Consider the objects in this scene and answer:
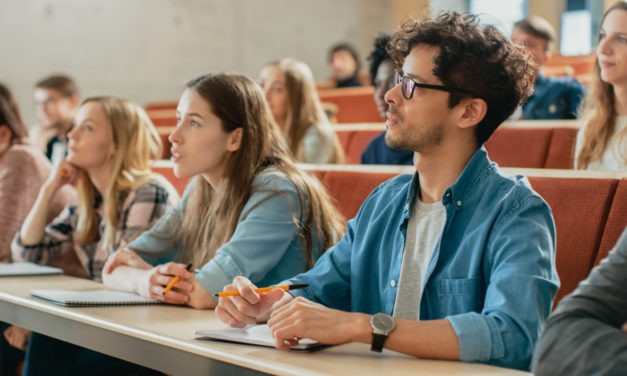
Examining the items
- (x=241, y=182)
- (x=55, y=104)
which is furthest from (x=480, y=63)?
(x=55, y=104)

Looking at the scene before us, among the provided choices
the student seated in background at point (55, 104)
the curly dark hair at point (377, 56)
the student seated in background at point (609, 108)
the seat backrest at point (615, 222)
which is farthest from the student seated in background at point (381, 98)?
the student seated in background at point (55, 104)

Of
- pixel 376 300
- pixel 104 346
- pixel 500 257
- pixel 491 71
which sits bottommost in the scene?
pixel 104 346

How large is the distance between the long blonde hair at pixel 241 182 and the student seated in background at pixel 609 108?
98 cm

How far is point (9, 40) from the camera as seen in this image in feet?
24.7

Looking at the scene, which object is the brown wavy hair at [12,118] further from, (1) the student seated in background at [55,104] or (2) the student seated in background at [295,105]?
(1) the student seated in background at [55,104]

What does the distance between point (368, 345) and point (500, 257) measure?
0.27 meters

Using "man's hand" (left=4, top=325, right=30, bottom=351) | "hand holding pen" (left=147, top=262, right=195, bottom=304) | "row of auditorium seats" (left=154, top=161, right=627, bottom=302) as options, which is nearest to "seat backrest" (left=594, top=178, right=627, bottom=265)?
"row of auditorium seats" (left=154, top=161, right=627, bottom=302)

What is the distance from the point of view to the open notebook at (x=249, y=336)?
1583mm

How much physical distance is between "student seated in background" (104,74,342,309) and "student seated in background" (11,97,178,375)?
345 millimetres

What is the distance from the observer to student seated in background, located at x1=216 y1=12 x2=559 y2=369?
1512mm

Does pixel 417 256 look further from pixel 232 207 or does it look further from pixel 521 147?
pixel 521 147

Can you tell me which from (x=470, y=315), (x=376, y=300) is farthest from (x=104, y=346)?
(x=470, y=315)

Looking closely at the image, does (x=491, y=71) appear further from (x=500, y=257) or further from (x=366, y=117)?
(x=366, y=117)

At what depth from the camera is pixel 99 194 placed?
311 cm
